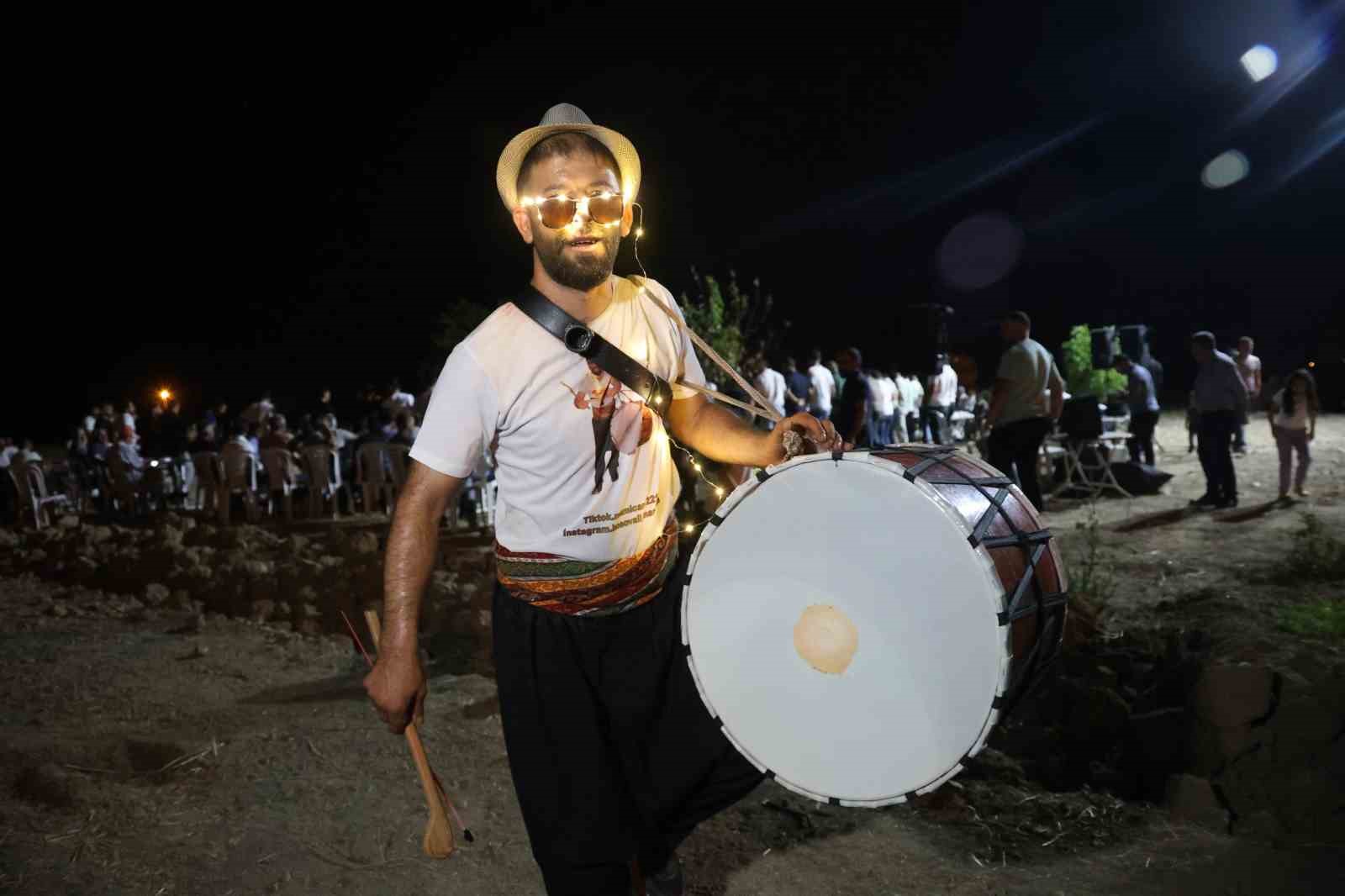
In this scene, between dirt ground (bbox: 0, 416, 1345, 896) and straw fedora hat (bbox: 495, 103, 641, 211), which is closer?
straw fedora hat (bbox: 495, 103, 641, 211)

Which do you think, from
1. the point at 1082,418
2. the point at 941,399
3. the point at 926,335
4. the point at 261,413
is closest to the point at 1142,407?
the point at 1082,418

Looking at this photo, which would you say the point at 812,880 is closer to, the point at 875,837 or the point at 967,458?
the point at 875,837

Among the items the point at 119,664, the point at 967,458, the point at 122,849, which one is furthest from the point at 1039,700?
the point at 119,664

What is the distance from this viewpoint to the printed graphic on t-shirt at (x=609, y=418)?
7.32ft

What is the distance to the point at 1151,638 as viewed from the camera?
4754 mm

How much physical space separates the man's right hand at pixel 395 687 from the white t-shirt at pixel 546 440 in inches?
13.8

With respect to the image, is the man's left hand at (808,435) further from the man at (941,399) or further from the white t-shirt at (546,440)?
the man at (941,399)

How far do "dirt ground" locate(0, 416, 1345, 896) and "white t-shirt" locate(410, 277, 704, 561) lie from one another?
1.44 meters

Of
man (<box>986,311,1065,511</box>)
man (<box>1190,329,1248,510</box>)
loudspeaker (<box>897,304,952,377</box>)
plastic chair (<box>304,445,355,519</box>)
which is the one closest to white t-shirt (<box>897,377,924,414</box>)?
loudspeaker (<box>897,304,952,377</box>)

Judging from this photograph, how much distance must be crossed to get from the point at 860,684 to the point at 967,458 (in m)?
0.64

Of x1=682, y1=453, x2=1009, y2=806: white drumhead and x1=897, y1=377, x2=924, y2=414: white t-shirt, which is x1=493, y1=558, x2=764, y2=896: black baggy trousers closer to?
x1=682, y1=453, x2=1009, y2=806: white drumhead

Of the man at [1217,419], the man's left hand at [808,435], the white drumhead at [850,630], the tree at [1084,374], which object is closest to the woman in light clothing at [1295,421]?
the man at [1217,419]

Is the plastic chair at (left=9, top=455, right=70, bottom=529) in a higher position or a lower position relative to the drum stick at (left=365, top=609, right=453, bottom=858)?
higher

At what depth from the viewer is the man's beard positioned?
226 centimetres
